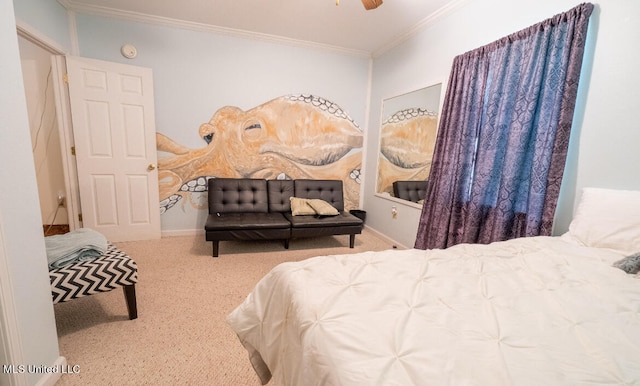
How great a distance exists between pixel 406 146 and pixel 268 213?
1.97m

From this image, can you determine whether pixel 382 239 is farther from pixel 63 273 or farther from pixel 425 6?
pixel 63 273

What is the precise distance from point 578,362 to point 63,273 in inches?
90.3

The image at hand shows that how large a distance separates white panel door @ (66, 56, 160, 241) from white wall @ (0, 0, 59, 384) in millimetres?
2090

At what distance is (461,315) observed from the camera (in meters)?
0.82

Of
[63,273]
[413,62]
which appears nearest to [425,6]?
[413,62]

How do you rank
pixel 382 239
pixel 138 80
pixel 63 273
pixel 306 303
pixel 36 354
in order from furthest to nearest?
pixel 382 239
pixel 138 80
pixel 63 273
pixel 36 354
pixel 306 303

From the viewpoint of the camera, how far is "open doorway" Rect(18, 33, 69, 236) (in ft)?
10.3

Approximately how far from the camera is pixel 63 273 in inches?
59.2

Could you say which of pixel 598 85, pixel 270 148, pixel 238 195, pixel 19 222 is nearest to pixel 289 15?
pixel 270 148

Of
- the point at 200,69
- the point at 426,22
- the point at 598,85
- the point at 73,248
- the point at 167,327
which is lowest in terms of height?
the point at 167,327

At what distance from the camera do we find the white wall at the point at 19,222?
3.46ft

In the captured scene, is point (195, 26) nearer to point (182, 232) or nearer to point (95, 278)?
point (182, 232)

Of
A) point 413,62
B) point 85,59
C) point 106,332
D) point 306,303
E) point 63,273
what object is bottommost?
point 106,332

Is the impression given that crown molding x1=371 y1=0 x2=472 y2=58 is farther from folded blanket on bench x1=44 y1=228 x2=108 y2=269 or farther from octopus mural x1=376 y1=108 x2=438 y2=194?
folded blanket on bench x1=44 y1=228 x2=108 y2=269
